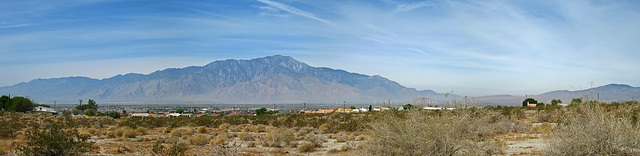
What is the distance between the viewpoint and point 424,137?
866cm

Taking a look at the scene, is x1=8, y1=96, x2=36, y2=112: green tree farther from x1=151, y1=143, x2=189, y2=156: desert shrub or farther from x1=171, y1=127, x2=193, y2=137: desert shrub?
x1=151, y1=143, x2=189, y2=156: desert shrub

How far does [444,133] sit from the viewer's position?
336 inches

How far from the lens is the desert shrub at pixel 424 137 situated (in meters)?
8.45

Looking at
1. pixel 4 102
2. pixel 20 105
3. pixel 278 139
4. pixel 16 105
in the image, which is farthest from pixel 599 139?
pixel 4 102

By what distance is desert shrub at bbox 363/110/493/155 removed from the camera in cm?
845

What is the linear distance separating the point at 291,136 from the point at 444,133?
35.7 ft

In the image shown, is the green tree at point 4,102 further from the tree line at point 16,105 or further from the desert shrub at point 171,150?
the desert shrub at point 171,150

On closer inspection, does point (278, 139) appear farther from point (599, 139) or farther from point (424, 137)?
point (599, 139)

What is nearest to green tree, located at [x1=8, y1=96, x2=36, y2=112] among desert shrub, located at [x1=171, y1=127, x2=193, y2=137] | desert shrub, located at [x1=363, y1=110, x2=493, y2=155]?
desert shrub, located at [x1=171, y1=127, x2=193, y2=137]

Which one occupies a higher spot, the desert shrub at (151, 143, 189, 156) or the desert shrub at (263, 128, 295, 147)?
the desert shrub at (151, 143, 189, 156)

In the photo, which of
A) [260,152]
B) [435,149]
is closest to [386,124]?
[435,149]

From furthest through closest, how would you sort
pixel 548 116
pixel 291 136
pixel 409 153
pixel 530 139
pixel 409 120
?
1. pixel 548 116
2. pixel 291 136
3. pixel 530 139
4. pixel 409 120
5. pixel 409 153

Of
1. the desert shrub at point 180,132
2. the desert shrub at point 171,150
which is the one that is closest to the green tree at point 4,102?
the desert shrub at point 180,132

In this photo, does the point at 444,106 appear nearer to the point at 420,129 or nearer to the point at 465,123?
the point at 465,123
